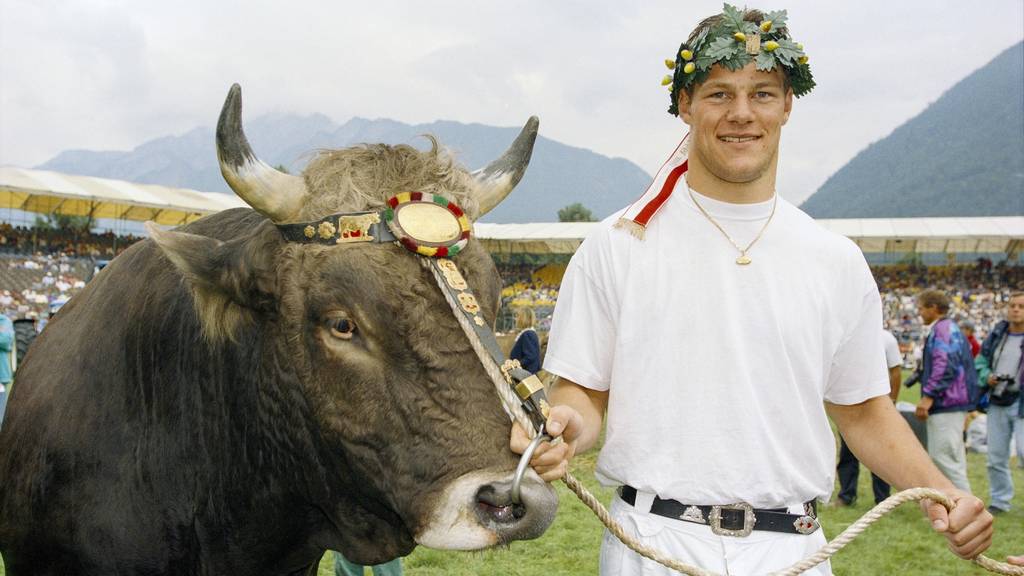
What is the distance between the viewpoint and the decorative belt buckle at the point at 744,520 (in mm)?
2318

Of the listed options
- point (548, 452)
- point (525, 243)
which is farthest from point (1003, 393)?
point (525, 243)

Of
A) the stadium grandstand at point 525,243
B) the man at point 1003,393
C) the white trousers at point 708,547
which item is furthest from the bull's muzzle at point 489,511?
the stadium grandstand at point 525,243

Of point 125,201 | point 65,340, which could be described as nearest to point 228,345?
point 65,340

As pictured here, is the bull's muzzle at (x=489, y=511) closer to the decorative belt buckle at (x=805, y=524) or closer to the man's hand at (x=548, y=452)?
the man's hand at (x=548, y=452)

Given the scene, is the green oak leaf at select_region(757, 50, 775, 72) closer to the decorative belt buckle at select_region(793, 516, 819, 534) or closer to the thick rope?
the thick rope

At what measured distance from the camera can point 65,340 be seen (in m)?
3.26

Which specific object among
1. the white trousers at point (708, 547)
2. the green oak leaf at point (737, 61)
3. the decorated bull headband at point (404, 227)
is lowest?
the white trousers at point (708, 547)

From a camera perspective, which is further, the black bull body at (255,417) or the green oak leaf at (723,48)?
the green oak leaf at (723,48)

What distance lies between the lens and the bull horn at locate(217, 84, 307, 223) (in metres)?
2.34

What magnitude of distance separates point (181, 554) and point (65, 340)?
115 centimetres

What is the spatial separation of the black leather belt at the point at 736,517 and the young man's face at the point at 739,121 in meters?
1.07

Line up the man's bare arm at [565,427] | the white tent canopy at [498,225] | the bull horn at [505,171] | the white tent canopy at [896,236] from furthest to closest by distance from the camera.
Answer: the white tent canopy at [896,236], the white tent canopy at [498,225], the bull horn at [505,171], the man's bare arm at [565,427]

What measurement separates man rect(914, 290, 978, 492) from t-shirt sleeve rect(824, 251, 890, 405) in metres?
6.50

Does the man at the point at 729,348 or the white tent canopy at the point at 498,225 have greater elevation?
the white tent canopy at the point at 498,225
